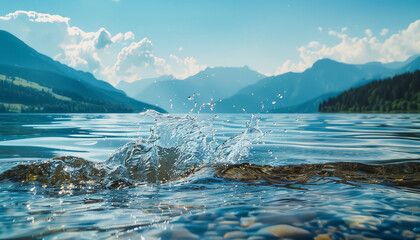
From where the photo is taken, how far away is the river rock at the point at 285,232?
3.19m

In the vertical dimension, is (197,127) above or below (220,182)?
above

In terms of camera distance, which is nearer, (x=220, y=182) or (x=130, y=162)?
(x=220, y=182)

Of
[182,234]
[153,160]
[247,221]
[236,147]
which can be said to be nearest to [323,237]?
[247,221]

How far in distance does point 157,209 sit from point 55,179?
400cm

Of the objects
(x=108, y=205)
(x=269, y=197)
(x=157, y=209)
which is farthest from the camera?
(x=269, y=197)

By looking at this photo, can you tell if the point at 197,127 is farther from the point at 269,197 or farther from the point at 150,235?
the point at 150,235

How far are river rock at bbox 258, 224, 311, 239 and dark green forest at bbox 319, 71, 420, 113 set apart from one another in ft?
504

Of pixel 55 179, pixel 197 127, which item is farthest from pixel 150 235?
pixel 197 127

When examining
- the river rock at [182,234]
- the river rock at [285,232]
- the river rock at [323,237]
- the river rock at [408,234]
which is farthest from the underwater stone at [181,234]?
the river rock at [408,234]

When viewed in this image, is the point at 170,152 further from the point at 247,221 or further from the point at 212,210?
Answer: the point at 247,221

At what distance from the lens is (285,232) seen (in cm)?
329

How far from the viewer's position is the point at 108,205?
185 inches

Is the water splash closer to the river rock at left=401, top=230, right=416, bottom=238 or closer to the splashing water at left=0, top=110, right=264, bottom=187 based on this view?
the splashing water at left=0, top=110, right=264, bottom=187

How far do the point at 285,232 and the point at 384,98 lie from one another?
563 ft
